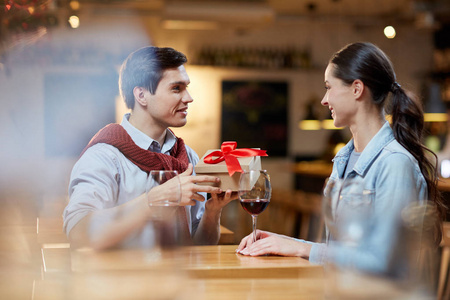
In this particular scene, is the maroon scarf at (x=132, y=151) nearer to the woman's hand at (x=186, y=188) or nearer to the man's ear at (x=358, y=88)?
the woman's hand at (x=186, y=188)

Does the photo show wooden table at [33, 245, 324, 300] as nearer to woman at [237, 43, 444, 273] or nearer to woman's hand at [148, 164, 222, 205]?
woman's hand at [148, 164, 222, 205]

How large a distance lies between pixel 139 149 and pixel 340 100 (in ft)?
1.89

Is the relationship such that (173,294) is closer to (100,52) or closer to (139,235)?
(139,235)

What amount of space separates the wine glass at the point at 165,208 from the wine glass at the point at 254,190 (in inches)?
11.1

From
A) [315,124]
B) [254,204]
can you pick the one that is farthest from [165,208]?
[315,124]

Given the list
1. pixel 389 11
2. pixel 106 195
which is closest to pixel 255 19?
pixel 389 11

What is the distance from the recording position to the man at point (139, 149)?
4.63ft

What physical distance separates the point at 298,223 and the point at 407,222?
209 inches

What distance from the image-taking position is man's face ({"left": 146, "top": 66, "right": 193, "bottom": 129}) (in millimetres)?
1504

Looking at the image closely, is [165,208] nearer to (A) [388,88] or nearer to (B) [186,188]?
(B) [186,188]

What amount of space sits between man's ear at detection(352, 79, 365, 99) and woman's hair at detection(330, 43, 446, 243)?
10mm

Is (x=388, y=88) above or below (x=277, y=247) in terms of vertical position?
above

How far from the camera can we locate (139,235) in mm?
731

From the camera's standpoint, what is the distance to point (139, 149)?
4.98 feet
